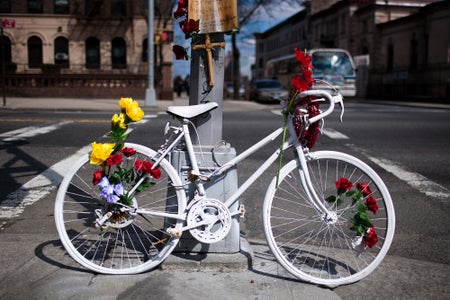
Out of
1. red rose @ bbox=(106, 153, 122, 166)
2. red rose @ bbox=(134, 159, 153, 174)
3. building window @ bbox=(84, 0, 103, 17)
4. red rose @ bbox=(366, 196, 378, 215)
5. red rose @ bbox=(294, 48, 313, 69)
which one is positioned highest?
building window @ bbox=(84, 0, 103, 17)

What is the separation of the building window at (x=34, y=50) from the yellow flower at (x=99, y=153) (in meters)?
41.6

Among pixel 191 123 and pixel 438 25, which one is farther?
pixel 438 25

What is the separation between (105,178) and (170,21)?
39.9m

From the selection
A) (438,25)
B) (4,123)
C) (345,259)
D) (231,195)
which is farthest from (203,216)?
(438,25)

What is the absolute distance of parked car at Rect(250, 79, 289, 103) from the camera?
35.6 metres

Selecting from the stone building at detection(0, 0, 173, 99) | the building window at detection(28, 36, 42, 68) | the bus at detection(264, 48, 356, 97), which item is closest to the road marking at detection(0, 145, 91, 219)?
the bus at detection(264, 48, 356, 97)

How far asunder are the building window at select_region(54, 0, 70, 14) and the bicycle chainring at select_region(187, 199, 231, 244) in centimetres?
4195

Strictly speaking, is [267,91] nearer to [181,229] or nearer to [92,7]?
[92,7]

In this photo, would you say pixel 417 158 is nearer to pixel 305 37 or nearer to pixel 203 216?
pixel 203 216

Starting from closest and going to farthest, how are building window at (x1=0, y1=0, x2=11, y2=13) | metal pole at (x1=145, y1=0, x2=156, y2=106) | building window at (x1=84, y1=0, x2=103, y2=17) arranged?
metal pole at (x1=145, y1=0, x2=156, y2=106) < building window at (x1=84, y1=0, x2=103, y2=17) < building window at (x1=0, y1=0, x2=11, y2=13)

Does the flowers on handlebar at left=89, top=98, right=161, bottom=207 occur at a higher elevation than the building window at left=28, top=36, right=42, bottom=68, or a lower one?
lower

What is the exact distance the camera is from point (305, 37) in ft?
273

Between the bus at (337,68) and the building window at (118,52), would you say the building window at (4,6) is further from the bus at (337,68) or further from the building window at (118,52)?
the bus at (337,68)

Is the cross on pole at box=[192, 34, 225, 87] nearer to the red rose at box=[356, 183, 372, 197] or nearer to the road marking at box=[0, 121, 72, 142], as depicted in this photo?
the red rose at box=[356, 183, 372, 197]
